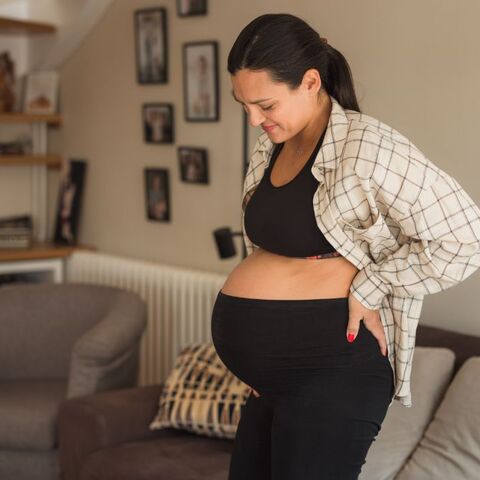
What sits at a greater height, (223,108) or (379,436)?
(223,108)

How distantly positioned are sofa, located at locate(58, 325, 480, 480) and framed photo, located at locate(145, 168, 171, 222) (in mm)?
1138

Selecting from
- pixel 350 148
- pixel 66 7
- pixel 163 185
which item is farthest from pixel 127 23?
pixel 350 148

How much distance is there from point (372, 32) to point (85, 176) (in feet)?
6.11

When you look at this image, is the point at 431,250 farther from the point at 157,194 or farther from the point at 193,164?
the point at 157,194

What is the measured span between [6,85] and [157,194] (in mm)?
1044

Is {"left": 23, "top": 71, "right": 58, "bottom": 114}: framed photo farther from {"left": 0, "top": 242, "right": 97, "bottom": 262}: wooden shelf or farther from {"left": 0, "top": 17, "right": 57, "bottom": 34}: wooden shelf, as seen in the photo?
{"left": 0, "top": 242, "right": 97, "bottom": 262}: wooden shelf

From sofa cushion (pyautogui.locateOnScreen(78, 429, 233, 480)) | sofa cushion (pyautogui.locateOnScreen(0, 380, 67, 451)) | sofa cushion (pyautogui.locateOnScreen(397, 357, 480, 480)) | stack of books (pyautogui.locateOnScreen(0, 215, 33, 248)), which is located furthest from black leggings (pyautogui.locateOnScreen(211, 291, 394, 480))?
stack of books (pyautogui.locateOnScreen(0, 215, 33, 248))

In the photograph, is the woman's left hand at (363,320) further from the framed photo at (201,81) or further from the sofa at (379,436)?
the framed photo at (201,81)

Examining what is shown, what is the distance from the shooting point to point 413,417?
2.32 m

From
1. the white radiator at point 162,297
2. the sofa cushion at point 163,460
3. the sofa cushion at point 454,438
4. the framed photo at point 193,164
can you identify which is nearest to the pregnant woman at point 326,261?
the sofa cushion at point 454,438

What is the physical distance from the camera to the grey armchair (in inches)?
120

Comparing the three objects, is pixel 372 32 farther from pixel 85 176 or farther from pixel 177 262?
pixel 85 176

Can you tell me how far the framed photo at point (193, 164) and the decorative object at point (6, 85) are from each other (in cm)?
109

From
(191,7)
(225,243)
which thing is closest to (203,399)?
(225,243)
